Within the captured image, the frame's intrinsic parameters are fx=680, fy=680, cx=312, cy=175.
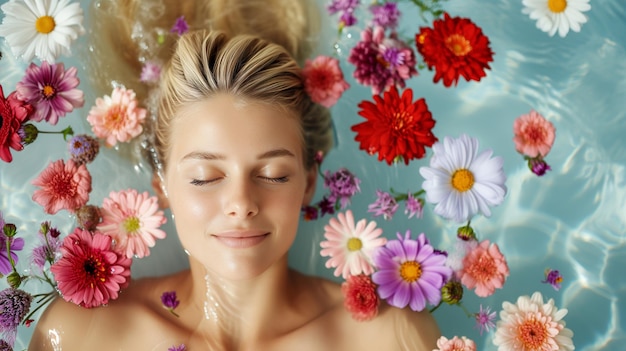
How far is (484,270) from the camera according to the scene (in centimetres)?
135

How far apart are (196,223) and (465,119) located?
2.73ft

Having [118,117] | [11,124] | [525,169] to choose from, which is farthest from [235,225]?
[525,169]

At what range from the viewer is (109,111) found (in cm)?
144

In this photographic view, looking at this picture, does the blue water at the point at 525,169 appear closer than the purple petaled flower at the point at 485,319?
No

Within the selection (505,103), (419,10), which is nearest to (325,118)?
(419,10)

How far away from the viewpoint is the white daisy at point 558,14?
4.90ft

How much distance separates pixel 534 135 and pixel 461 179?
0.19 m

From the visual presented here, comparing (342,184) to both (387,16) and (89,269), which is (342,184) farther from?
(89,269)

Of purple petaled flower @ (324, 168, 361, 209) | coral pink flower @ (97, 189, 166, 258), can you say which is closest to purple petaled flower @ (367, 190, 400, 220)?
purple petaled flower @ (324, 168, 361, 209)

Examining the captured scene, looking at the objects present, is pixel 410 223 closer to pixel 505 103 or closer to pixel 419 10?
pixel 505 103

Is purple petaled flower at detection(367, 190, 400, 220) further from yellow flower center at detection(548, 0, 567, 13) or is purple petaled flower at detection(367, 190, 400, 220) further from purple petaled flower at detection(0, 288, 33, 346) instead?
purple petaled flower at detection(0, 288, 33, 346)

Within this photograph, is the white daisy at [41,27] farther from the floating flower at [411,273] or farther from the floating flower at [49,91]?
the floating flower at [411,273]

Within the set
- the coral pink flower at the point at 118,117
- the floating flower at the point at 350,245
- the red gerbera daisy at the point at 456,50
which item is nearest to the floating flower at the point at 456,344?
the floating flower at the point at 350,245

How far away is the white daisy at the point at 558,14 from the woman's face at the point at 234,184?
0.66 meters
